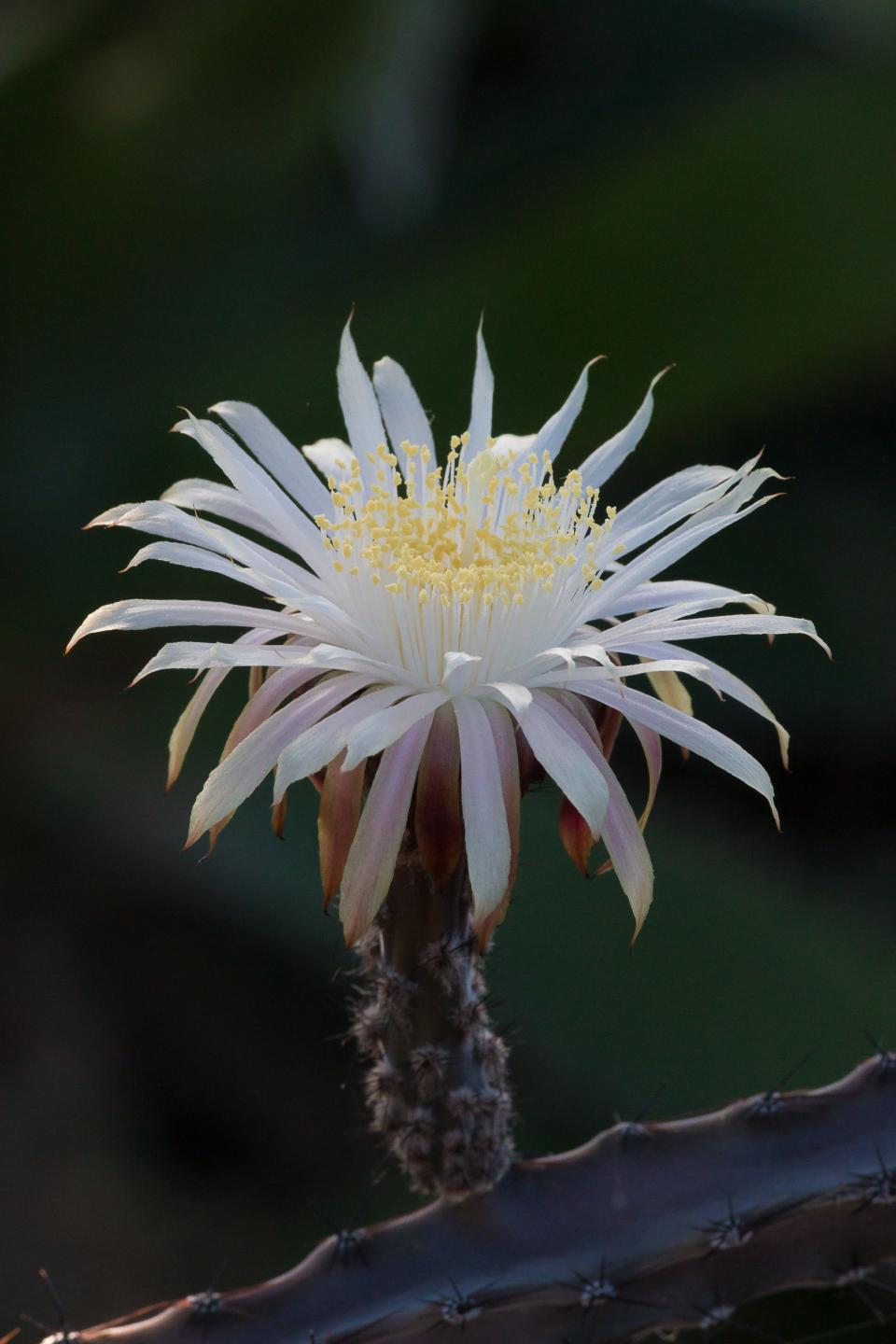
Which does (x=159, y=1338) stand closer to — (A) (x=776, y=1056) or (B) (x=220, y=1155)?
(A) (x=776, y=1056)

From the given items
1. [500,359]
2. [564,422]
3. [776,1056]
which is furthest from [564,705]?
[500,359]

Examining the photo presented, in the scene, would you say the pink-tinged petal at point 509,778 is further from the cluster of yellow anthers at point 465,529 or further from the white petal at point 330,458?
the white petal at point 330,458

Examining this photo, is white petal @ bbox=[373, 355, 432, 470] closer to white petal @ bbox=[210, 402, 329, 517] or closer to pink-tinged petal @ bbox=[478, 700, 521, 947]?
white petal @ bbox=[210, 402, 329, 517]

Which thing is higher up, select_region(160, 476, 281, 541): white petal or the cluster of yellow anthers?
select_region(160, 476, 281, 541): white petal

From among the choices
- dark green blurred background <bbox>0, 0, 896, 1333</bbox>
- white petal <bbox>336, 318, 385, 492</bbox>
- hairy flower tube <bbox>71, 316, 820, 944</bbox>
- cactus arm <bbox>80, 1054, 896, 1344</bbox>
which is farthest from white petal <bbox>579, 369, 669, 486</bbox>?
dark green blurred background <bbox>0, 0, 896, 1333</bbox>

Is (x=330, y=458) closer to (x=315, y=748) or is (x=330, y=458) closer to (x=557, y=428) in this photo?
(x=557, y=428)

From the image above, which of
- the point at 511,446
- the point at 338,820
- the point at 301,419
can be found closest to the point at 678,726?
the point at 338,820
